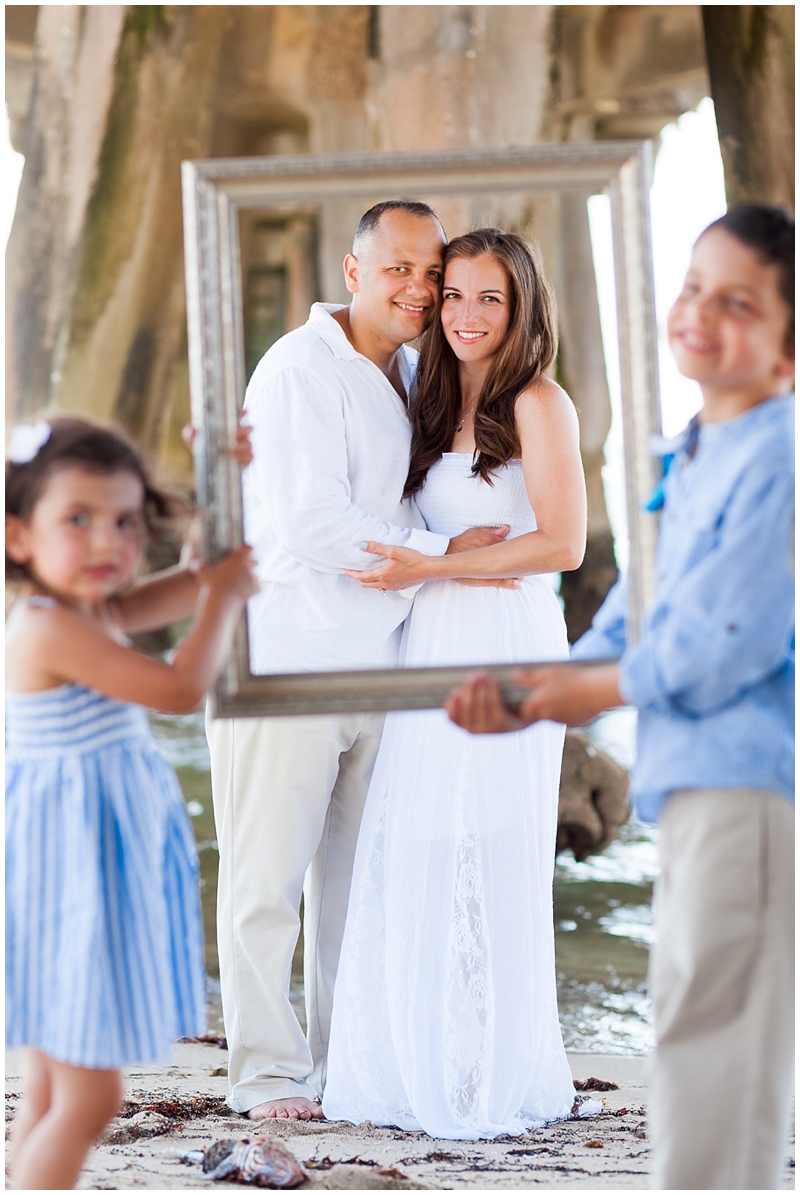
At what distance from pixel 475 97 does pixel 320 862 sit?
3524mm

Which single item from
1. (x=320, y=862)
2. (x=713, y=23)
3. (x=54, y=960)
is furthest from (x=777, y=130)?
(x=54, y=960)

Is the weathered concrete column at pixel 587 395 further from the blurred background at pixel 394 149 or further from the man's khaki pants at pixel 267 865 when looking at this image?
the man's khaki pants at pixel 267 865

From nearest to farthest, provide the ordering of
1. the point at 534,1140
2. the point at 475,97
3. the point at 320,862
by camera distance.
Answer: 1. the point at 534,1140
2. the point at 320,862
3. the point at 475,97

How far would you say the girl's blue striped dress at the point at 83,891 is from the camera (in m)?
1.56

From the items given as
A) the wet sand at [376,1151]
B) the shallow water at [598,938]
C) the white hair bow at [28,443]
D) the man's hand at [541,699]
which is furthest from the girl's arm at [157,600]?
the shallow water at [598,938]

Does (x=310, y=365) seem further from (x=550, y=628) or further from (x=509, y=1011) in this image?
(x=509, y=1011)

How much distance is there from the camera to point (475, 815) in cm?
239

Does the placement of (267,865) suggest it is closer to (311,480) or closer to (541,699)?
(311,480)

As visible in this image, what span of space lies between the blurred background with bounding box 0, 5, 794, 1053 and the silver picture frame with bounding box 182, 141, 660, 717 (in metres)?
0.07

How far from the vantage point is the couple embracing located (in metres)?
2.35

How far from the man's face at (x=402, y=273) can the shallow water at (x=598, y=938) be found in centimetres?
197

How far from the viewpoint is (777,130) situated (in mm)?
3486

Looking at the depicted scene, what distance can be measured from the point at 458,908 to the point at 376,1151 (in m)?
0.45

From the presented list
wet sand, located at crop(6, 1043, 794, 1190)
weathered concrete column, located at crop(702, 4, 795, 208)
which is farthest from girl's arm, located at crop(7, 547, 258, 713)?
weathered concrete column, located at crop(702, 4, 795, 208)
